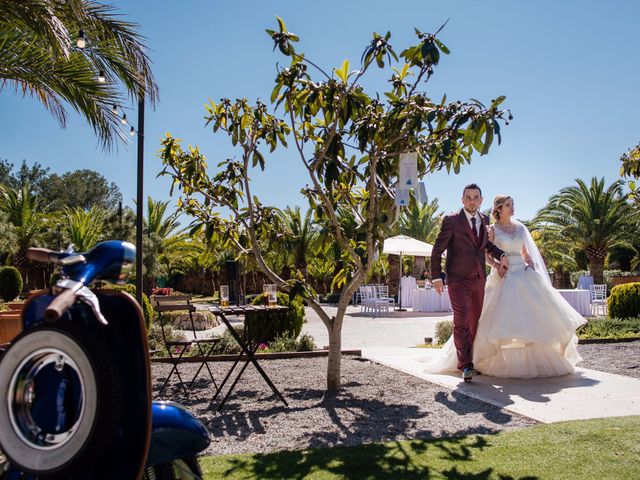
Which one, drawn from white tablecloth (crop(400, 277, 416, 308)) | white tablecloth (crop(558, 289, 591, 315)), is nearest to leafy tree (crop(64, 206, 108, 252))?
white tablecloth (crop(400, 277, 416, 308))

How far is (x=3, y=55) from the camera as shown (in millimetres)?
7020

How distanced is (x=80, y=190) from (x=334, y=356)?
2342 inches

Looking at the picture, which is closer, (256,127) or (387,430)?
(387,430)

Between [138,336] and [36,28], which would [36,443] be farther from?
[36,28]

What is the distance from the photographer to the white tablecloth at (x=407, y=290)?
2333cm

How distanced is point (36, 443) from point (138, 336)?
42 cm

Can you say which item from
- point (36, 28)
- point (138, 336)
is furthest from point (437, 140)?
point (138, 336)

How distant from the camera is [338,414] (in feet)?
17.6

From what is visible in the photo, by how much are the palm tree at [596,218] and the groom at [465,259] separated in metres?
24.2

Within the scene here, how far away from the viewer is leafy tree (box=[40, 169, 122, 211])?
59.3 m

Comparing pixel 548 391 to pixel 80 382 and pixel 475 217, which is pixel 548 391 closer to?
A: pixel 475 217

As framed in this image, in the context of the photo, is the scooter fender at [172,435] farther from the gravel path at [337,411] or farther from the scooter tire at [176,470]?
the gravel path at [337,411]

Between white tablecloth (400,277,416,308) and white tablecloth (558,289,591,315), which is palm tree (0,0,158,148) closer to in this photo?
white tablecloth (558,289,591,315)

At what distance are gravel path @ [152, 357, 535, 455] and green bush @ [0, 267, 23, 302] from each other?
16.4 m
